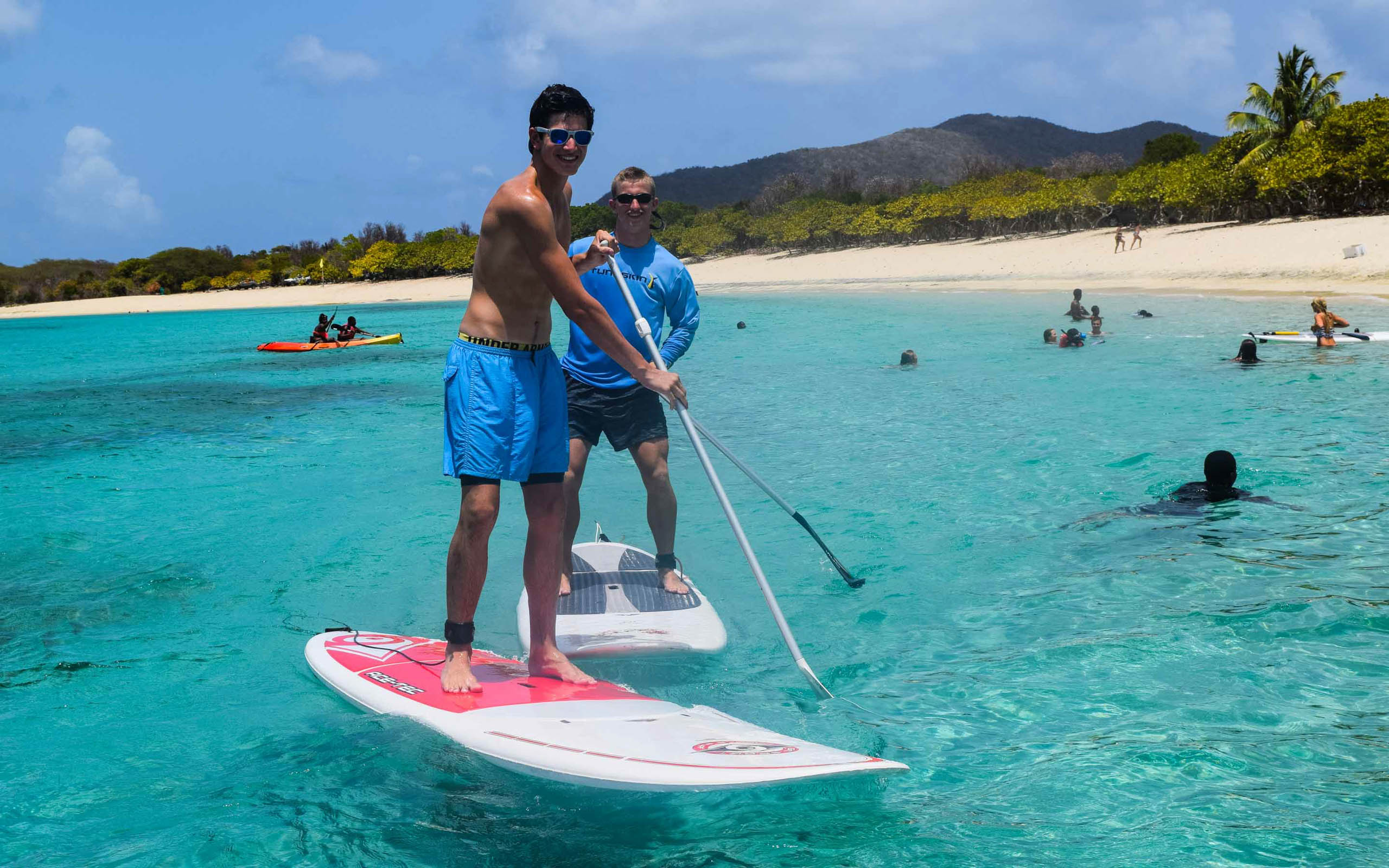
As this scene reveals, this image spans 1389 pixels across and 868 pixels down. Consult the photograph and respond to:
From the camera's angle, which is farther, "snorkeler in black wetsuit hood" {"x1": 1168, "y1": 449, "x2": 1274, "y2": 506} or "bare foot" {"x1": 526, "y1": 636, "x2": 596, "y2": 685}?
"snorkeler in black wetsuit hood" {"x1": 1168, "y1": 449, "x2": 1274, "y2": 506}

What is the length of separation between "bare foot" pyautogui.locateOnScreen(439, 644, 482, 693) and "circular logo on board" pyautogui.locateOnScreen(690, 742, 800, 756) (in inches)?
44.1

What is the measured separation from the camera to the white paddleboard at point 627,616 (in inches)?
190

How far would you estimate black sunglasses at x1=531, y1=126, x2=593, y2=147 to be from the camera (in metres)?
3.85

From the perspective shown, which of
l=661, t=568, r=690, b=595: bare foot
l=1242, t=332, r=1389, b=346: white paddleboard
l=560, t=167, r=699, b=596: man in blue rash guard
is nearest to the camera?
l=560, t=167, r=699, b=596: man in blue rash guard

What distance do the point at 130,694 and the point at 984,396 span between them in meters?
11.9

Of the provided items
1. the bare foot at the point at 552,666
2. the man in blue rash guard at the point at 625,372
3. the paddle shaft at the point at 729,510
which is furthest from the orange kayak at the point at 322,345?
the bare foot at the point at 552,666

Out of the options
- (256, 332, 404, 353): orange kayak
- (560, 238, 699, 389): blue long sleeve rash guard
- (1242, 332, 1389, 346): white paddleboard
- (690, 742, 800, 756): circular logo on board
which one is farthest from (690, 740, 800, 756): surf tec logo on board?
(256, 332, 404, 353): orange kayak

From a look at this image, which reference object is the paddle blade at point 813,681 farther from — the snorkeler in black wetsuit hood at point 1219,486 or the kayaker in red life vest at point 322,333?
the kayaker in red life vest at point 322,333

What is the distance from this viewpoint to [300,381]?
933 inches

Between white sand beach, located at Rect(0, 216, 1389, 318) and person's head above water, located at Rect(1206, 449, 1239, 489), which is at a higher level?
white sand beach, located at Rect(0, 216, 1389, 318)

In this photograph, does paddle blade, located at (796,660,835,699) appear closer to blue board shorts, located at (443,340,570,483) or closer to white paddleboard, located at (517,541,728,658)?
white paddleboard, located at (517,541,728,658)

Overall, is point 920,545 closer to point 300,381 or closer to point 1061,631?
point 1061,631

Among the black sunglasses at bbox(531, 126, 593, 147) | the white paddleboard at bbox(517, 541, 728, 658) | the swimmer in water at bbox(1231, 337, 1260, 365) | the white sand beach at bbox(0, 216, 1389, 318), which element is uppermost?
the white sand beach at bbox(0, 216, 1389, 318)

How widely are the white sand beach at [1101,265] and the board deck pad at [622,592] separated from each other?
26483 mm
